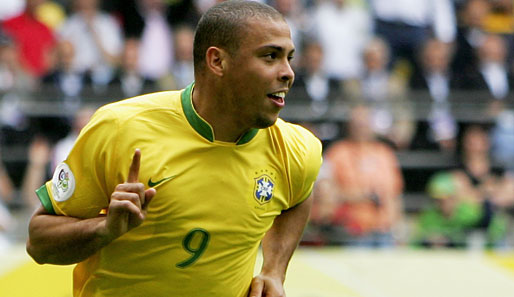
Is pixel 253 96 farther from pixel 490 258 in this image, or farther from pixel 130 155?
pixel 490 258

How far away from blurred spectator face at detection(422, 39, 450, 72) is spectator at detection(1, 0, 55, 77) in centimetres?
416

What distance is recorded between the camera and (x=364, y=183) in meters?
9.44

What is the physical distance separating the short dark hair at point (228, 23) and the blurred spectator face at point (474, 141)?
257 inches

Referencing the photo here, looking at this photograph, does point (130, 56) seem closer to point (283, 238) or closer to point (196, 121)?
point (283, 238)

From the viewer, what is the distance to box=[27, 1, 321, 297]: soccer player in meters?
3.58

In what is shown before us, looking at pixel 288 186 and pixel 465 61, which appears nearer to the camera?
pixel 288 186

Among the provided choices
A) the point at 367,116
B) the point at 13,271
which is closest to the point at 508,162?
the point at 367,116

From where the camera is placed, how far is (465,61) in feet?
35.7

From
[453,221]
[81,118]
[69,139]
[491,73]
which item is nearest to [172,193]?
[81,118]

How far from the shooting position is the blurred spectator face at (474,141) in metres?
9.87

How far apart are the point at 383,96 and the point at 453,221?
4.88ft

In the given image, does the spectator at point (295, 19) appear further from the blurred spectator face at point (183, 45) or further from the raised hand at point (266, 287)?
the raised hand at point (266, 287)

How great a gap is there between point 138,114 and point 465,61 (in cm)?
779

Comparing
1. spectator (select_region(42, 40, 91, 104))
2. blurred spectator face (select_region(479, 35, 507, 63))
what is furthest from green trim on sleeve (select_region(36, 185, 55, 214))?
blurred spectator face (select_region(479, 35, 507, 63))
